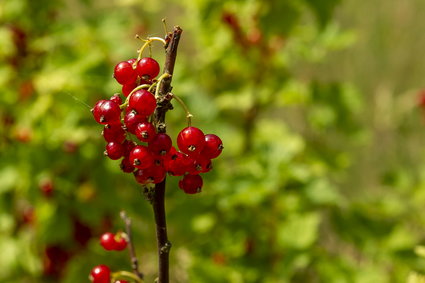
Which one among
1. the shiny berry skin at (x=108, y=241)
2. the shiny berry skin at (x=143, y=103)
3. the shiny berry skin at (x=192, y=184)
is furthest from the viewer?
the shiny berry skin at (x=108, y=241)

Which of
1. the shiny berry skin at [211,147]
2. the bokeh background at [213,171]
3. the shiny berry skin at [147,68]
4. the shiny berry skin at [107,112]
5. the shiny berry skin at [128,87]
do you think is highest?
the bokeh background at [213,171]

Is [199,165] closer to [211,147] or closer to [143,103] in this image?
[211,147]

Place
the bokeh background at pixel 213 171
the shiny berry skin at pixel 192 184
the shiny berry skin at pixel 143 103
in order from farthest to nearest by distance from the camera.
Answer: the bokeh background at pixel 213 171 → the shiny berry skin at pixel 192 184 → the shiny berry skin at pixel 143 103

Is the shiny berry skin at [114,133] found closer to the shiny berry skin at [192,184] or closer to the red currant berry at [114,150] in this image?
the red currant berry at [114,150]

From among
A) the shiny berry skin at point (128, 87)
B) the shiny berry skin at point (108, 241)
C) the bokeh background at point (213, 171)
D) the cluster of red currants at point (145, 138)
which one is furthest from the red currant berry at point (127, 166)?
the bokeh background at point (213, 171)

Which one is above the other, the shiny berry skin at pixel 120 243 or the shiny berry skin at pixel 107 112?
the shiny berry skin at pixel 107 112

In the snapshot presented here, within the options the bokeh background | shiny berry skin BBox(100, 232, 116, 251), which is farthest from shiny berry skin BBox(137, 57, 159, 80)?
the bokeh background

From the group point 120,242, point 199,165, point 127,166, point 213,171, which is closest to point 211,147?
point 199,165

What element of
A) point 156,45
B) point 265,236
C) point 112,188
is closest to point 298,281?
point 265,236
